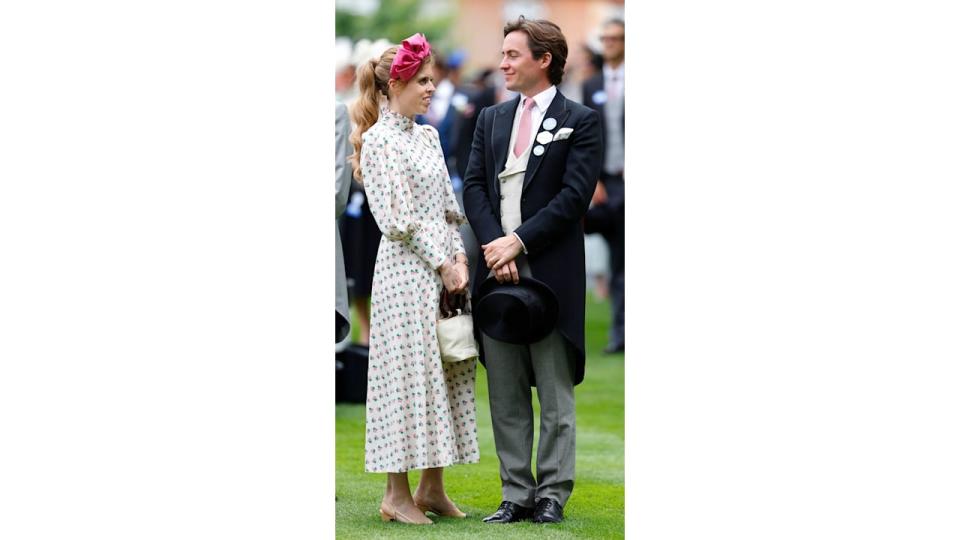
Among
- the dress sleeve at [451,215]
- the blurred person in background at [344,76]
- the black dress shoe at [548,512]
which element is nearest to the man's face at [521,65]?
the dress sleeve at [451,215]

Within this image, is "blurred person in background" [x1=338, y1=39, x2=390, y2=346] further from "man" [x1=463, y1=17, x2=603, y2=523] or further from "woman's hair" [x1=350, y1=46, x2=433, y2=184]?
"man" [x1=463, y1=17, x2=603, y2=523]

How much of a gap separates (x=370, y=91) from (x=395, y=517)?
1.64 metres

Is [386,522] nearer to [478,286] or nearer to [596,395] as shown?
[478,286]

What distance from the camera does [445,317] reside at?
239 inches

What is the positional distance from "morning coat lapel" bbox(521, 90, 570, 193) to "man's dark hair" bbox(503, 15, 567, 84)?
102 mm

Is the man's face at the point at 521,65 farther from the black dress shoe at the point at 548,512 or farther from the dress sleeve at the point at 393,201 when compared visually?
the black dress shoe at the point at 548,512

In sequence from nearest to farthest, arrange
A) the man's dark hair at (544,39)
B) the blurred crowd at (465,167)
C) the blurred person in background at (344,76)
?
the man's dark hair at (544,39) → the blurred person in background at (344,76) → the blurred crowd at (465,167)

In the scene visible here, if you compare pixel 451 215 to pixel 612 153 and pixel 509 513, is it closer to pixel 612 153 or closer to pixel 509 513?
pixel 509 513

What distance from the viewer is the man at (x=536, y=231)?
5988mm

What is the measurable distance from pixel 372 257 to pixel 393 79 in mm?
4836

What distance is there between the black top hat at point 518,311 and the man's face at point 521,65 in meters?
0.74

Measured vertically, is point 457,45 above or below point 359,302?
above

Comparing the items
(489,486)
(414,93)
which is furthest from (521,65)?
(489,486)

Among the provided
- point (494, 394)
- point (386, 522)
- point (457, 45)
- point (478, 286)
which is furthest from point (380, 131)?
point (457, 45)
